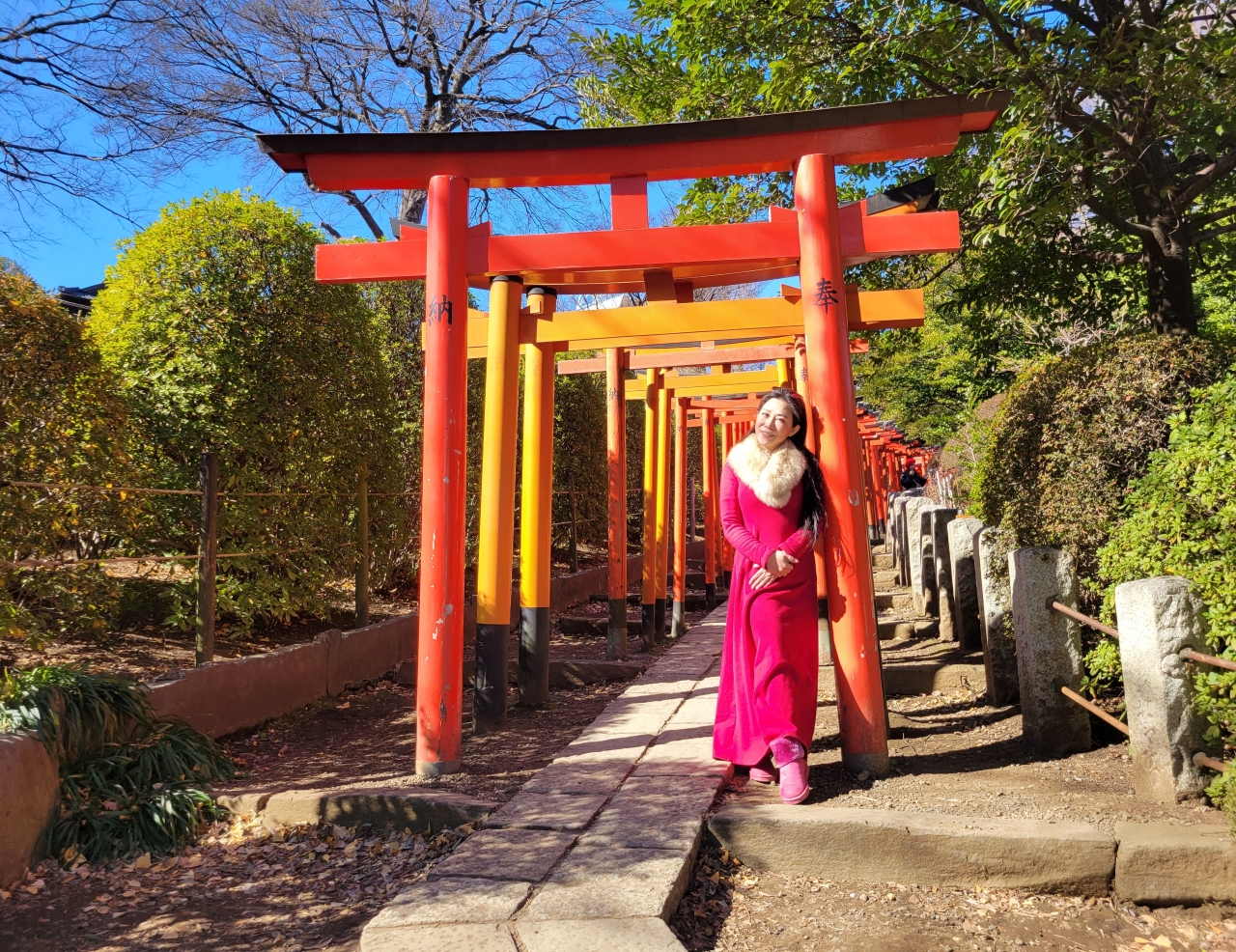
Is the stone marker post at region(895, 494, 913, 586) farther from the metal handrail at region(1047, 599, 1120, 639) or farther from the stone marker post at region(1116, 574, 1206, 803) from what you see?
the stone marker post at region(1116, 574, 1206, 803)

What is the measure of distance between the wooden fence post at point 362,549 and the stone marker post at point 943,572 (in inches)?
185

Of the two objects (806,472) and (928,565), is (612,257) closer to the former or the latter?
(806,472)

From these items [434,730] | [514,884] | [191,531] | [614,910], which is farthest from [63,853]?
[191,531]

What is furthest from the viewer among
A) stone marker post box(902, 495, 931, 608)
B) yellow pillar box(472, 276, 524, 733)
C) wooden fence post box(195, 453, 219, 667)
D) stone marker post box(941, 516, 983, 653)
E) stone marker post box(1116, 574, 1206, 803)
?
stone marker post box(902, 495, 931, 608)

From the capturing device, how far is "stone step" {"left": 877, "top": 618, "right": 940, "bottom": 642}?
8180 millimetres

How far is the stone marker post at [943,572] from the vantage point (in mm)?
7574

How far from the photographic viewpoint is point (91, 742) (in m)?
4.14

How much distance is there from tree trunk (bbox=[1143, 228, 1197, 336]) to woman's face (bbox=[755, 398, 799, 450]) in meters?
4.18

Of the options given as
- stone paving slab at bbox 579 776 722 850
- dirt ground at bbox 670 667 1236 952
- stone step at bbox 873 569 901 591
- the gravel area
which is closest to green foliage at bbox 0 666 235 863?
stone paving slab at bbox 579 776 722 850

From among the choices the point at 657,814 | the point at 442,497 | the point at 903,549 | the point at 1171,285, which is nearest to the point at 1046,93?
the point at 1171,285

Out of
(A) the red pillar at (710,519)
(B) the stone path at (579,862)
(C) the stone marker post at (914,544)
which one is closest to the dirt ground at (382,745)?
(B) the stone path at (579,862)

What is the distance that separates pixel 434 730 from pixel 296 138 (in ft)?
9.42

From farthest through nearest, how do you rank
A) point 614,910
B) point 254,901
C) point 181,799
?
point 181,799
point 254,901
point 614,910

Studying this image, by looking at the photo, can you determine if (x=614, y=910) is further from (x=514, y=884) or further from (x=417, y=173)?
(x=417, y=173)
